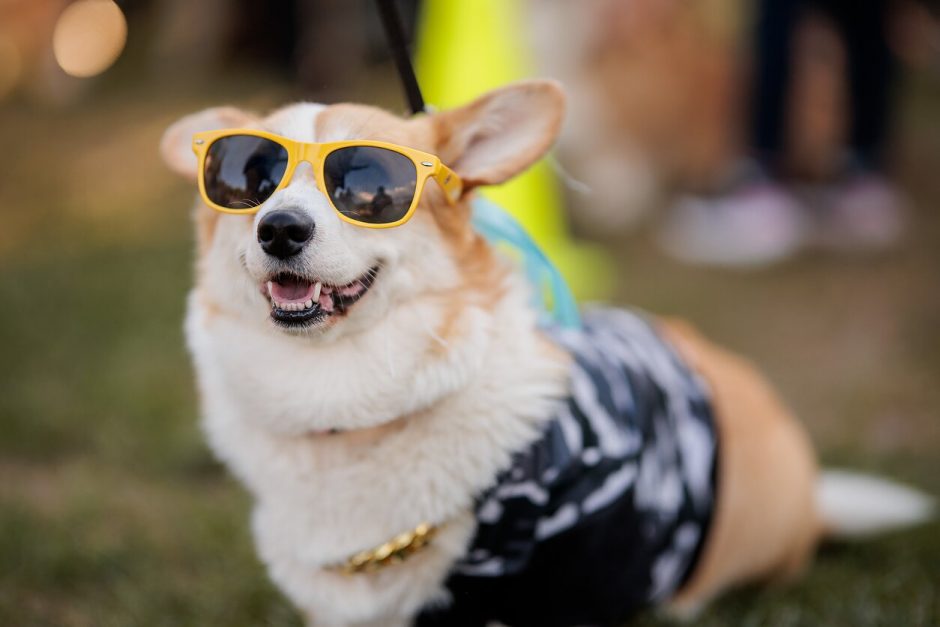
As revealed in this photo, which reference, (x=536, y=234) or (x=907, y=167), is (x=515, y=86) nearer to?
(x=536, y=234)

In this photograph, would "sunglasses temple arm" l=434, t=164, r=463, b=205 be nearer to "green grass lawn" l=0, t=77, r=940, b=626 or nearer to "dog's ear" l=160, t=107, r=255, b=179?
"dog's ear" l=160, t=107, r=255, b=179

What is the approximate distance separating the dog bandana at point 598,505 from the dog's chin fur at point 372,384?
0.06 m

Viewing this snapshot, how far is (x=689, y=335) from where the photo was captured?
2521 millimetres

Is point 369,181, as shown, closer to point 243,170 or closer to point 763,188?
point 243,170

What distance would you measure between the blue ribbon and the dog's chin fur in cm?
16

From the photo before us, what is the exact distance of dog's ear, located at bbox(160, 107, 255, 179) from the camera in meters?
1.96

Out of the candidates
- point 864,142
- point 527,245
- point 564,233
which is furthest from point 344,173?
point 864,142

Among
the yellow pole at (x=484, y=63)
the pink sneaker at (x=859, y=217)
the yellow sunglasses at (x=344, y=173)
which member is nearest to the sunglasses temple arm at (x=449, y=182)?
the yellow sunglasses at (x=344, y=173)

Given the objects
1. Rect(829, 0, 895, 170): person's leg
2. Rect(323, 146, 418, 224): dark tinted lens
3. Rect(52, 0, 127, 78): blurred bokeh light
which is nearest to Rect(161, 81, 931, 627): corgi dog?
Rect(323, 146, 418, 224): dark tinted lens

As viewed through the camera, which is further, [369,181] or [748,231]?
[748,231]

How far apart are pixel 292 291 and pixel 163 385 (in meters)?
2.06

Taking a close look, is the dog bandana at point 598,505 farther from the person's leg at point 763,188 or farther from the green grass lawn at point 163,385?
the person's leg at point 763,188

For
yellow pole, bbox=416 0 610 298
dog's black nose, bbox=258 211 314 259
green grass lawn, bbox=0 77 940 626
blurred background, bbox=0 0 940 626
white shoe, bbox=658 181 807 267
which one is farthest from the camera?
white shoe, bbox=658 181 807 267

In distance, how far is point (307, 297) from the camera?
5.56 ft
